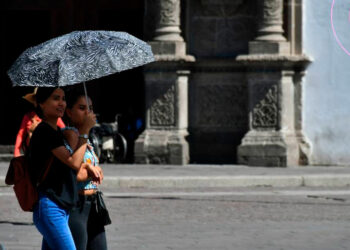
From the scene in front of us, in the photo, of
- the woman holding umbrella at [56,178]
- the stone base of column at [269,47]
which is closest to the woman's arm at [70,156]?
the woman holding umbrella at [56,178]

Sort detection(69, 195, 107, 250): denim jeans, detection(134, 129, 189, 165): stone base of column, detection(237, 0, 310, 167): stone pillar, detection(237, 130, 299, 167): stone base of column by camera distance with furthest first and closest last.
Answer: detection(134, 129, 189, 165): stone base of column
detection(237, 0, 310, 167): stone pillar
detection(237, 130, 299, 167): stone base of column
detection(69, 195, 107, 250): denim jeans

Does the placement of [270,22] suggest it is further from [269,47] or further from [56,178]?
[56,178]

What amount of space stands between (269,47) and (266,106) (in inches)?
39.6

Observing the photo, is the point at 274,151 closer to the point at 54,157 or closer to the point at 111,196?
the point at 111,196

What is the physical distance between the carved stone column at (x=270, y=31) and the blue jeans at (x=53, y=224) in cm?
1309

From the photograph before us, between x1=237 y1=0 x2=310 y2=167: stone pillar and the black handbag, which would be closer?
the black handbag

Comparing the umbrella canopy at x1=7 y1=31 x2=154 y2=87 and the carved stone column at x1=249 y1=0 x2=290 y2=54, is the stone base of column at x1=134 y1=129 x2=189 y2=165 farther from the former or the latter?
the umbrella canopy at x1=7 y1=31 x2=154 y2=87

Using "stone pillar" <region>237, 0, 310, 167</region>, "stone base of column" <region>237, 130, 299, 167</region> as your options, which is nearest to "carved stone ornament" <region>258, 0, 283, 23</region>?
A: "stone pillar" <region>237, 0, 310, 167</region>

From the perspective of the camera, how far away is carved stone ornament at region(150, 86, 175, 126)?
760 inches

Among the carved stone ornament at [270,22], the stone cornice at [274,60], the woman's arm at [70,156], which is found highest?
the carved stone ornament at [270,22]

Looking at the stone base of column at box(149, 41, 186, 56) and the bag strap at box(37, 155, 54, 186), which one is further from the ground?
the stone base of column at box(149, 41, 186, 56)

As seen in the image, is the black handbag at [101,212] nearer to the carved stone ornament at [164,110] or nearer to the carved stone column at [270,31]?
the carved stone column at [270,31]

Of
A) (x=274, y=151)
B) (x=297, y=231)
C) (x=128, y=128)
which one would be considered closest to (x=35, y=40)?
(x=128, y=128)

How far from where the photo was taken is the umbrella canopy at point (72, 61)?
621 centimetres
